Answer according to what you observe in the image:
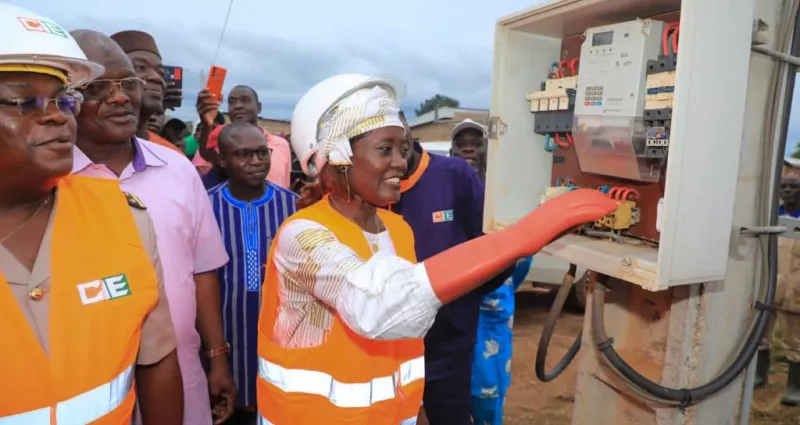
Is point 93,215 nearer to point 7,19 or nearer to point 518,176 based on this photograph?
point 7,19

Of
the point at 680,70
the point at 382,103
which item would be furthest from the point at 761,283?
the point at 382,103

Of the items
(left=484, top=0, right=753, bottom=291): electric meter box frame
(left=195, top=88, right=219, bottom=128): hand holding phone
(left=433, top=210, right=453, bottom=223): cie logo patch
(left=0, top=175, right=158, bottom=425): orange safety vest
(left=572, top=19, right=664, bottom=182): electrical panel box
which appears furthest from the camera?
(left=195, top=88, right=219, bottom=128): hand holding phone

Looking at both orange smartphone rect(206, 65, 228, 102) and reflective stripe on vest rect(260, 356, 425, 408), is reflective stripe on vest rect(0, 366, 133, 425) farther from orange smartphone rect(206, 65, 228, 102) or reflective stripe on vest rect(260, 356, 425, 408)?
orange smartphone rect(206, 65, 228, 102)

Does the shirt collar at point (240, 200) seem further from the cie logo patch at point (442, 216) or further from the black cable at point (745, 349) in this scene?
the black cable at point (745, 349)

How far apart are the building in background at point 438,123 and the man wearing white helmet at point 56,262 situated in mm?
12414

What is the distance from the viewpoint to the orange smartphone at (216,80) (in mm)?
3603

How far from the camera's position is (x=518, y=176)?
2281 millimetres

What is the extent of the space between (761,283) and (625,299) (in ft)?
1.44

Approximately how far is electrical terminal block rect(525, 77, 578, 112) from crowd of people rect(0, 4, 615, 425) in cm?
62

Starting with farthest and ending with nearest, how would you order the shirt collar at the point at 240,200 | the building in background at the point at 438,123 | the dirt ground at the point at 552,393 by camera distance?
the building in background at the point at 438,123, the dirt ground at the point at 552,393, the shirt collar at the point at 240,200

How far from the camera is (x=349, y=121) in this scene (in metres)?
1.59

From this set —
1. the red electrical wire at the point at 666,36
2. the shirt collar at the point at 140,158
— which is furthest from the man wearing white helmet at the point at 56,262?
the red electrical wire at the point at 666,36

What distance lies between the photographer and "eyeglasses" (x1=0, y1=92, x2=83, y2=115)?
114 cm

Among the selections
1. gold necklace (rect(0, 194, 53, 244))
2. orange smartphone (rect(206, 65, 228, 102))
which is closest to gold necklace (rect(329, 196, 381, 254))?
gold necklace (rect(0, 194, 53, 244))
